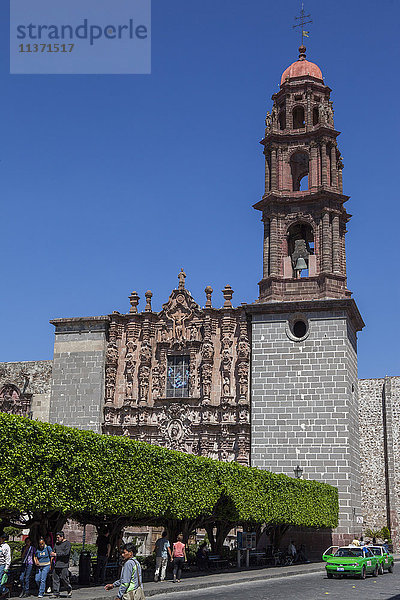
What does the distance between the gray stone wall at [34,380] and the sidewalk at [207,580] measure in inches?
625

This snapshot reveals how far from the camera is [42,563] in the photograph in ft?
57.5

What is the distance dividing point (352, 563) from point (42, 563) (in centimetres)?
1128

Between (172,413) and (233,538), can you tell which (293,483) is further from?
(172,413)

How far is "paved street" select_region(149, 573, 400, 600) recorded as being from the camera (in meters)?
17.8

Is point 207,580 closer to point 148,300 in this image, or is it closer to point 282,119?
point 148,300

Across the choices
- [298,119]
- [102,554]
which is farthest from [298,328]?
[102,554]

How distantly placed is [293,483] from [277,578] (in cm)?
490

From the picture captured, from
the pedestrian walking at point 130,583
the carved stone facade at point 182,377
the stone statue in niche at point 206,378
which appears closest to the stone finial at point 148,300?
the carved stone facade at point 182,377

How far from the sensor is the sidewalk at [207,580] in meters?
18.1

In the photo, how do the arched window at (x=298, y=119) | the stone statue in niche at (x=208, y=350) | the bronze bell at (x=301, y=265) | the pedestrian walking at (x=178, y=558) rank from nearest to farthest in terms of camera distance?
the pedestrian walking at (x=178, y=558) → the stone statue in niche at (x=208, y=350) → the bronze bell at (x=301, y=265) → the arched window at (x=298, y=119)

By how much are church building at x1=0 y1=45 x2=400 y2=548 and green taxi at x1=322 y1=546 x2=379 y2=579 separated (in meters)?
6.25

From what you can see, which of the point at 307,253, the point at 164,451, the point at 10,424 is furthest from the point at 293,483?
the point at 10,424

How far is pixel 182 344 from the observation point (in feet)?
116

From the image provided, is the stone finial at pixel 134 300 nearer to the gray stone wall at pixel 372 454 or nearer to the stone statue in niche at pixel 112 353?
the stone statue in niche at pixel 112 353
